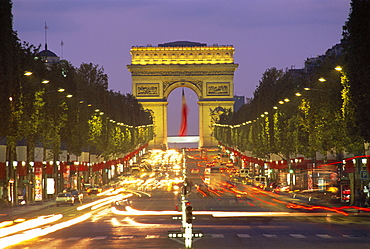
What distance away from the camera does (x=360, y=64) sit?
49.2 m

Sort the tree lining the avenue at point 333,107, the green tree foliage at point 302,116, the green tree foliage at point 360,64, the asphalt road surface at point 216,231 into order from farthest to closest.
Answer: the green tree foliage at point 302,116, the tree lining the avenue at point 333,107, the green tree foliage at point 360,64, the asphalt road surface at point 216,231

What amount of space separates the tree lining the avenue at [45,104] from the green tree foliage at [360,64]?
72.8 ft

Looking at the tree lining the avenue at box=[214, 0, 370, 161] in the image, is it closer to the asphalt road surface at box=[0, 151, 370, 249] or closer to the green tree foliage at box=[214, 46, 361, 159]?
the green tree foliage at box=[214, 46, 361, 159]

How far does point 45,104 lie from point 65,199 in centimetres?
1015

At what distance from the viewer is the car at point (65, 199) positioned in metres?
64.6

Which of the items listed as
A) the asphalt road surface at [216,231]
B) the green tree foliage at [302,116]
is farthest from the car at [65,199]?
the green tree foliage at [302,116]

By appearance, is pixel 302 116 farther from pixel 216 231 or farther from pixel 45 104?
pixel 216 231

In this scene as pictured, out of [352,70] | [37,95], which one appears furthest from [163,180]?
[352,70]

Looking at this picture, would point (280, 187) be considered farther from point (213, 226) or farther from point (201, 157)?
point (201, 157)

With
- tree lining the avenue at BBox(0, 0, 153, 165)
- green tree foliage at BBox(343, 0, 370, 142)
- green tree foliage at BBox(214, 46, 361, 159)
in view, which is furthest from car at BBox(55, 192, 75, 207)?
green tree foliage at BBox(343, 0, 370, 142)

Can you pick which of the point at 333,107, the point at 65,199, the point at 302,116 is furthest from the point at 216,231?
the point at 302,116

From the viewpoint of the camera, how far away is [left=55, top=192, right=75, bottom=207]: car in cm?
6462

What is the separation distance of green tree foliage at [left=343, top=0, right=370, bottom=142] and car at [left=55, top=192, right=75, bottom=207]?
78.9ft

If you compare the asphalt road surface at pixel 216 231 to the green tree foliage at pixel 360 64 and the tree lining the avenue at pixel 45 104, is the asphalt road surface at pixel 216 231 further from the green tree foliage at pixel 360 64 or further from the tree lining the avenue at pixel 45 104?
the tree lining the avenue at pixel 45 104
